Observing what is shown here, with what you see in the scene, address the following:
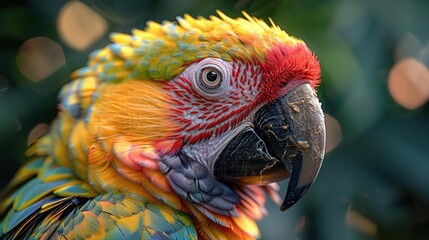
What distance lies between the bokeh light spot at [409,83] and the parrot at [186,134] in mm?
903

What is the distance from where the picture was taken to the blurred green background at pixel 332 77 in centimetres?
188

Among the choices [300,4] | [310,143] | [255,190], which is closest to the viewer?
[310,143]

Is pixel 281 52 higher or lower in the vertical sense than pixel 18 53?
higher

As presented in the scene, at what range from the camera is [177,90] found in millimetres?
1195

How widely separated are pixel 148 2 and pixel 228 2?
266mm

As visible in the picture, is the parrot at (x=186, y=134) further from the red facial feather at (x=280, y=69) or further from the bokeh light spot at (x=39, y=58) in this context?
the bokeh light spot at (x=39, y=58)

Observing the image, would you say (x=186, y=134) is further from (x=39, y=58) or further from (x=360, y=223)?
(x=360, y=223)

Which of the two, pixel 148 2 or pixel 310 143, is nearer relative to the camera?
pixel 310 143

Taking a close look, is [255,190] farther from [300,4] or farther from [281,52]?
[300,4]


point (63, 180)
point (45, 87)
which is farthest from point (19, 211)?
point (45, 87)

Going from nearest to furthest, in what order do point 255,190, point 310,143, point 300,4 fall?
point 310,143
point 255,190
point 300,4

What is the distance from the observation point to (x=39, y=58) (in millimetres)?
1986

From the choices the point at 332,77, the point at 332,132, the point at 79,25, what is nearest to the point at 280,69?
the point at 332,77

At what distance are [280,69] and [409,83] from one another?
1.03 m
